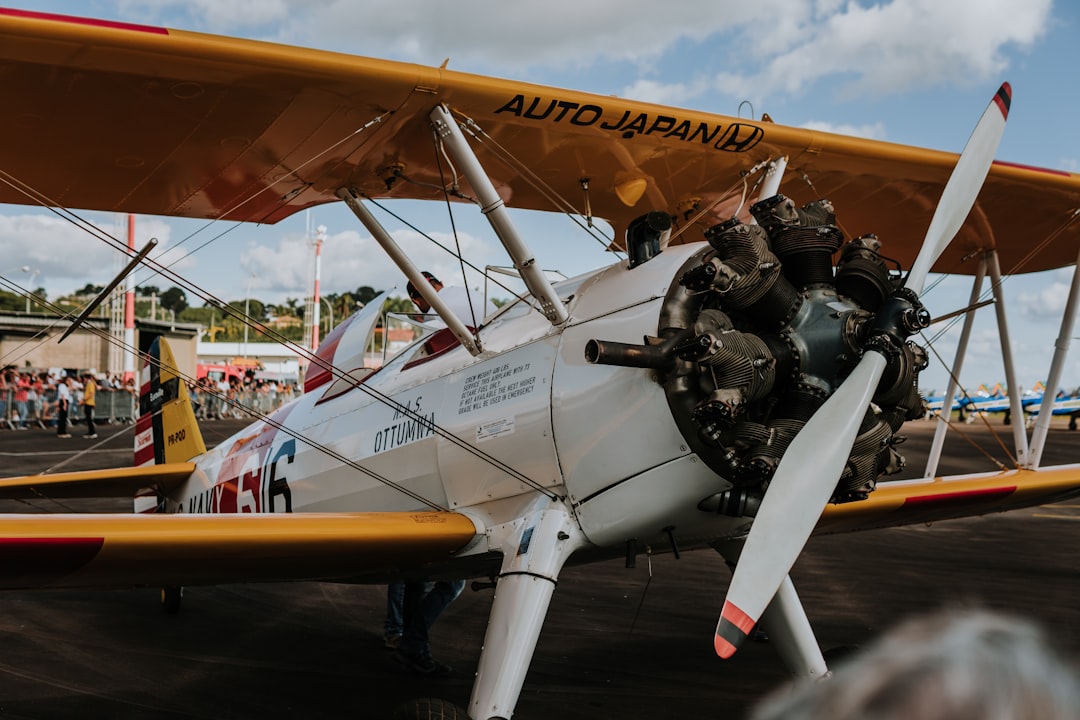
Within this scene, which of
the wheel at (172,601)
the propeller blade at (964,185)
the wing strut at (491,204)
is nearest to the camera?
the propeller blade at (964,185)

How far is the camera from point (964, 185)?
14.6 feet

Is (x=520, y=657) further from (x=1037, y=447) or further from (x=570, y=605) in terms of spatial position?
(x=1037, y=447)

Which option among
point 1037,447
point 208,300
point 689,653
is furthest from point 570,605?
point 208,300

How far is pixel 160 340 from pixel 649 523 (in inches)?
230

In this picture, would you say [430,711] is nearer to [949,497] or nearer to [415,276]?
[415,276]

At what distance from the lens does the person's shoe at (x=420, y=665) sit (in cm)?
578

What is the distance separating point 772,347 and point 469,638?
153 inches

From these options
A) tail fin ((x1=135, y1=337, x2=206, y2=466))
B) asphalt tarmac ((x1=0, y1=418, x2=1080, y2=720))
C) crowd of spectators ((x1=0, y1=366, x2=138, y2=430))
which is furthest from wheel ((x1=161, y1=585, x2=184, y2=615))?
crowd of spectators ((x1=0, y1=366, x2=138, y2=430))

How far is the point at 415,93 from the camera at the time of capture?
4305mm

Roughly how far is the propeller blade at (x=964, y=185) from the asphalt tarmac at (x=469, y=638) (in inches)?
97.7

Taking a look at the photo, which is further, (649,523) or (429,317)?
(429,317)

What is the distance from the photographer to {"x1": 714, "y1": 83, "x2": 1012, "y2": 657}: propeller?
3.19 m

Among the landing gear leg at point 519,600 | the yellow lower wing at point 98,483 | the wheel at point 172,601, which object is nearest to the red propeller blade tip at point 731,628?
the landing gear leg at point 519,600

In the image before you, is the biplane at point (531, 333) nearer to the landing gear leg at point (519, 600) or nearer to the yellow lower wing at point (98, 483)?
the landing gear leg at point (519, 600)
